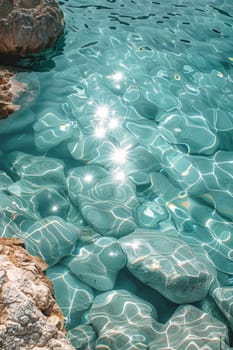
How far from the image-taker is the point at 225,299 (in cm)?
388

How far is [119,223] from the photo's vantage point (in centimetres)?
448

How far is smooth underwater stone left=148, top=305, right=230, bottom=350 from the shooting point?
3449 mm

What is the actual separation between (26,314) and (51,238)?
172 cm

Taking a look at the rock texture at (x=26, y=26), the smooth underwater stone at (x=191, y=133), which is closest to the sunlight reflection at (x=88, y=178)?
the smooth underwater stone at (x=191, y=133)

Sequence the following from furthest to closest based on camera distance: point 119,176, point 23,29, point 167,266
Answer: point 23,29, point 119,176, point 167,266

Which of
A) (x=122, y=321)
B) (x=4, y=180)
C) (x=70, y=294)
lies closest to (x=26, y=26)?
(x=4, y=180)

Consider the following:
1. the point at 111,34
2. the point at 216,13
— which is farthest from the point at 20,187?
the point at 216,13

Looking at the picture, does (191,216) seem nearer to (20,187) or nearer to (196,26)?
(20,187)

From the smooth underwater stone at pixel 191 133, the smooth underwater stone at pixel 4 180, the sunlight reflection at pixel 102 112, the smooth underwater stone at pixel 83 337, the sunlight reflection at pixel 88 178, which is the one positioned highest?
the smooth underwater stone at pixel 191 133

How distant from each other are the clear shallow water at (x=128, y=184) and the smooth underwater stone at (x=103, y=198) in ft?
0.05

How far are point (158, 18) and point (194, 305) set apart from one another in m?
6.65

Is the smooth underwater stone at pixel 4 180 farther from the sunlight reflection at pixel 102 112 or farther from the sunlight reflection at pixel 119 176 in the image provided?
the sunlight reflection at pixel 102 112

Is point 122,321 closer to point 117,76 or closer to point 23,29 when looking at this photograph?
point 117,76

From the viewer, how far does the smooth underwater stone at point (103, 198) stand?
446 cm
